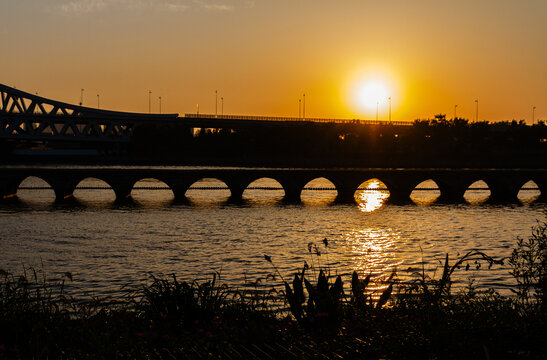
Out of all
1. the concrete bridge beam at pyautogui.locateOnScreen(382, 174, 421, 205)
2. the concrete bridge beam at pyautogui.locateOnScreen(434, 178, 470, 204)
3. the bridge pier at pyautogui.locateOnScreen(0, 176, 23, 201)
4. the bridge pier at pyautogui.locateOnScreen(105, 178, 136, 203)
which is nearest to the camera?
the bridge pier at pyautogui.locateOnScreen(105, 178, 136, 203)

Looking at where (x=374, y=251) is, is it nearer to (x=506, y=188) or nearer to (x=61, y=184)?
(x=61, y=184)

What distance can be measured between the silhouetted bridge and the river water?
2.32 metres

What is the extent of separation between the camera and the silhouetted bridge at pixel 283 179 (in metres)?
82.8

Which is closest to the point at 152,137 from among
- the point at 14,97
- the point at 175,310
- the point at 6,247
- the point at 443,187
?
the point at 14,97

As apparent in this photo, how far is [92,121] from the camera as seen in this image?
168375 mm

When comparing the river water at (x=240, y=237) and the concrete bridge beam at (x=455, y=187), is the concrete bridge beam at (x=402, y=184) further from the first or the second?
the concrete bridge beam at (x=455, y=187)

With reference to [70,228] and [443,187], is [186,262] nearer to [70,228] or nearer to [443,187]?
[70,228]

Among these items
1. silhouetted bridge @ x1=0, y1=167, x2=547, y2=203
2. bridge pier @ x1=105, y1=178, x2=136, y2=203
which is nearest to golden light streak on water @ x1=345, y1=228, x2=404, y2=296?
silhouetted bridge @ x1=0, y1=167, x2=547, y2=203

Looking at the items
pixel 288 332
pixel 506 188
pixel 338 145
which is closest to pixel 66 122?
pixel 338 145

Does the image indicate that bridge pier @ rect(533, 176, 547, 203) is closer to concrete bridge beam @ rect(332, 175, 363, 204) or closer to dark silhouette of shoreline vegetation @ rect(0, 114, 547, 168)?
concrete bridge beam @ rect(332, 175, 363, 204)

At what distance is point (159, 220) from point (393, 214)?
2497 cm

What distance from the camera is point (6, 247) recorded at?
45375 mm

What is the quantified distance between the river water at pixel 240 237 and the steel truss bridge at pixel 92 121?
69564mm

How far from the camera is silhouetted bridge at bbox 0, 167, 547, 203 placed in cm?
8281
